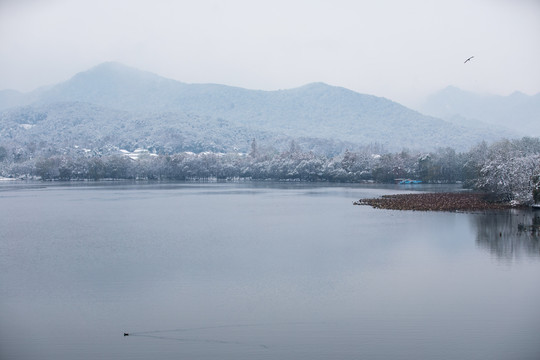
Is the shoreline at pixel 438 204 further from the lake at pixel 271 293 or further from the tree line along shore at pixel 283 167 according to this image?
the tree line along shore at pixel 283 167

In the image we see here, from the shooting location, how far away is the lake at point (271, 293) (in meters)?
12.2

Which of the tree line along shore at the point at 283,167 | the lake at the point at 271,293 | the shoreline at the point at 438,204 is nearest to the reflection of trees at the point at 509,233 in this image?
the lake at the point at 271,293

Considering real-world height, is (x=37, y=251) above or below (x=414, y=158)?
below

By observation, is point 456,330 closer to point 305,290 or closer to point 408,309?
point 408,309

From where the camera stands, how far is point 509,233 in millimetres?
26812

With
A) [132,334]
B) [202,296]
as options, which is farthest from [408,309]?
[132,334]

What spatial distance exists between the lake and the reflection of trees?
6.0 inches

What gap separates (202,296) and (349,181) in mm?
80548

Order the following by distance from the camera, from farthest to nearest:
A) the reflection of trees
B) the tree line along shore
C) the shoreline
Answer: the tree line along shore < the shoreline < the reflection of trees

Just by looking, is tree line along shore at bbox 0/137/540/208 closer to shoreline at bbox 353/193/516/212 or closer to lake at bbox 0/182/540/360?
shoreline at bbox 353/193/516/212

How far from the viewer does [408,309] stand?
570 inches

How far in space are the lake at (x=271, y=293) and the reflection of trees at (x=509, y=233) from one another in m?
0.15

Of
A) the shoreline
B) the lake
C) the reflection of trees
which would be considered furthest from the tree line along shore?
the lake

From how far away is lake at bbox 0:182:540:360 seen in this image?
40.1ft
